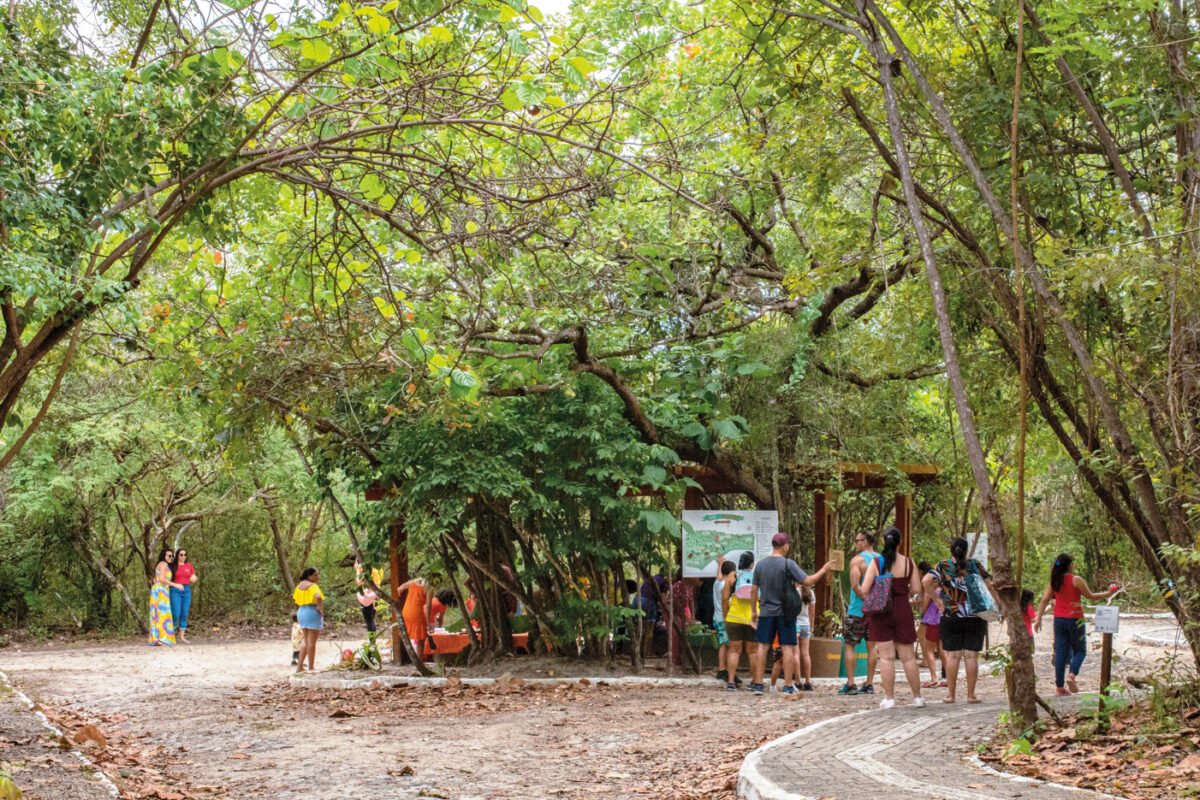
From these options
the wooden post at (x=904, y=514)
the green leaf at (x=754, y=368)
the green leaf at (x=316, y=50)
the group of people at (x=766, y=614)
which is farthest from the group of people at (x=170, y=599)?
the green leaf at (x=316, y=50)

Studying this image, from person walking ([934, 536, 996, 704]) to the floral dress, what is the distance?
17691mm

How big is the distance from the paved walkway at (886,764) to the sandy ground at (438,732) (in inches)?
18.1

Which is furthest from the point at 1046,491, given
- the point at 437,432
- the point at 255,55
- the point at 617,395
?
the point at 255,55

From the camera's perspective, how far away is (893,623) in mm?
11234

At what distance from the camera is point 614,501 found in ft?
47.8

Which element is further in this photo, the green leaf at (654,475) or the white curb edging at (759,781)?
the green leaf at (654,475)

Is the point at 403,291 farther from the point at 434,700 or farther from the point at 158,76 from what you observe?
the point at 434,700

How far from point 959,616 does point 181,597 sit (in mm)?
19177

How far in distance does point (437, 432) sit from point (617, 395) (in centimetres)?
228

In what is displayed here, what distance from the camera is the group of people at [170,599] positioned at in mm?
24703

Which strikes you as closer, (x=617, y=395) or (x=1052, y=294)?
(x=1052, y=294)

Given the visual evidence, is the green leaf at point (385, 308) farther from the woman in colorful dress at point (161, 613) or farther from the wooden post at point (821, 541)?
the woman in colorful dress at point (161, 613)

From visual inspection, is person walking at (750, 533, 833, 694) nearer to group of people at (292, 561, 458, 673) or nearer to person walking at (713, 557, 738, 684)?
person walking at (713, 557, 738, 684)

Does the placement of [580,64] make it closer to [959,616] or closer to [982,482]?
[982,482]
